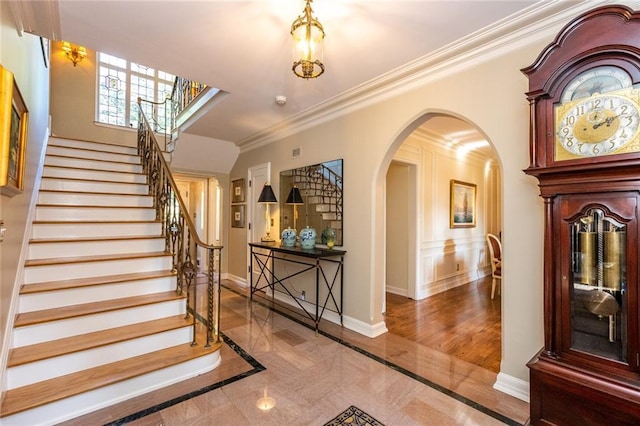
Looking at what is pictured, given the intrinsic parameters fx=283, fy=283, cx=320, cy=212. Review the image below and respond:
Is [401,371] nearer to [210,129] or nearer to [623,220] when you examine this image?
[623,220]

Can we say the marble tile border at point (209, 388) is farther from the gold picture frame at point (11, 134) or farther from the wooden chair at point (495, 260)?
the wooden chair at point (495, 260)

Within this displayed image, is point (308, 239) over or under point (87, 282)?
over

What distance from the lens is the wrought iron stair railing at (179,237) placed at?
8.19ft

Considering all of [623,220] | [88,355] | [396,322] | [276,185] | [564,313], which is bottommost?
[396,322]

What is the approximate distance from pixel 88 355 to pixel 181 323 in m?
0.64

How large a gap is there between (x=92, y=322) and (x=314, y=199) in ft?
8.50

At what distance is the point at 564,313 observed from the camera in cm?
162

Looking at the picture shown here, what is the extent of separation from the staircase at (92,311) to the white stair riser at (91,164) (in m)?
0.02

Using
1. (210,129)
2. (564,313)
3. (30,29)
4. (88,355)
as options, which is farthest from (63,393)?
(210,129)

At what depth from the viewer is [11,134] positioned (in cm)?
164

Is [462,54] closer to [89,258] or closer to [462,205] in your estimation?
[462,205]

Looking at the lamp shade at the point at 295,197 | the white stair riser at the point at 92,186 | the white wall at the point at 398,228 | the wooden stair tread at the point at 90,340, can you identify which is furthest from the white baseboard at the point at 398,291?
the white stair riser at the point at 92,186

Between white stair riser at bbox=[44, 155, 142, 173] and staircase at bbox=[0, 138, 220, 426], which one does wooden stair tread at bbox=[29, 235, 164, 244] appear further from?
white stair riser at bbox=[44, 155, 142, 173]

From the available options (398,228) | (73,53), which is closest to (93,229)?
(73,53)
